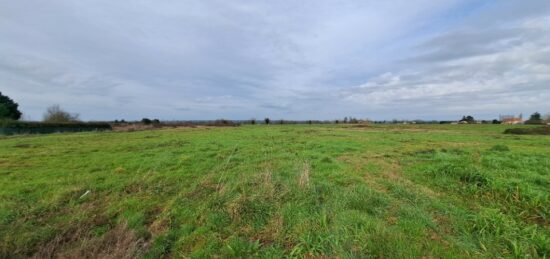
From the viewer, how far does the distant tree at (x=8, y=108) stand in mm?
40375

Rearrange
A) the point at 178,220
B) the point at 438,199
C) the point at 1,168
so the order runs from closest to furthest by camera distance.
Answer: the point at 178,220
the point at 438,199
the point at 1,168

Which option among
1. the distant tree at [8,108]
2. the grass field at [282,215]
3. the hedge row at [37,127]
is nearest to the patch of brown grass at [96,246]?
the grass field at [282,215]

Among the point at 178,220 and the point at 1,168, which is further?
the point at 1,168

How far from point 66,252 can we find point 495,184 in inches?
340

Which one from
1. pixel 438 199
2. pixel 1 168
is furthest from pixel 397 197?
pixel 1 168

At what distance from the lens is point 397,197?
6180 millimetres

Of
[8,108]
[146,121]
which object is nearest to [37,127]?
[8,108]

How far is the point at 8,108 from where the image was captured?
43188 millimetres

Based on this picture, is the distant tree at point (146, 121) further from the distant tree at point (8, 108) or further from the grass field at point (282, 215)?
the grass field at point (282, 215)

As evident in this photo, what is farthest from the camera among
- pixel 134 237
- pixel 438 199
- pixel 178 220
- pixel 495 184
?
pixel 495 184

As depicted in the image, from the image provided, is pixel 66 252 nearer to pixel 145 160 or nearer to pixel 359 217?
pixel 359 217

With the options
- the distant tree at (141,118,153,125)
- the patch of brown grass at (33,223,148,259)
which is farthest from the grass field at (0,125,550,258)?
the distant tree at (141,118,153,125)

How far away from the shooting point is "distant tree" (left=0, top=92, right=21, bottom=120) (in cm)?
4038

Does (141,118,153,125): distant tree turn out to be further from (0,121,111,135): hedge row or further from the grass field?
the grass field
